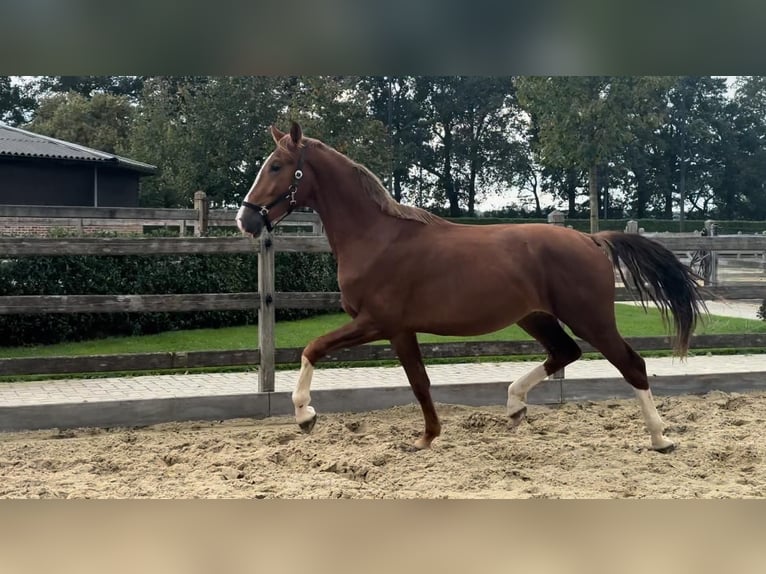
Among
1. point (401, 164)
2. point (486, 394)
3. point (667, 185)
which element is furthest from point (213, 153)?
point (667, 185)

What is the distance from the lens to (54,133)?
2259 cm

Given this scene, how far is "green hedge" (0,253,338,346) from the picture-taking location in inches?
328

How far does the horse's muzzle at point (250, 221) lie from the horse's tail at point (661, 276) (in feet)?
7.41

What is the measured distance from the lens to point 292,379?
723 centimetres

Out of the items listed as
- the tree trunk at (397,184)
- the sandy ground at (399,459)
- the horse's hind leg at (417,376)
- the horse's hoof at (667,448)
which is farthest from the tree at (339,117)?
the horse's hoof at (667,448)

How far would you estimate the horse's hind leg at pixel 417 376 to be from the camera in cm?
437

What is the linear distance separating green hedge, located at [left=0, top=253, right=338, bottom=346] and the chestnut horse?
15.8 ft

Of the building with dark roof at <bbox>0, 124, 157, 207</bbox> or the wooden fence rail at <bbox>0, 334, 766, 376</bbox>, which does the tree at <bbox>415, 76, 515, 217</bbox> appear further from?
the wooden fence rail at <bbox>0, 334, 766, 376</bbox>

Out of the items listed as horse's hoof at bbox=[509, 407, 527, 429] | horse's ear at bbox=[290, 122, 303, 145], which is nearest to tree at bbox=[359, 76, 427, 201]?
horse's hoof at bbox=[509, 407, 527, 429]

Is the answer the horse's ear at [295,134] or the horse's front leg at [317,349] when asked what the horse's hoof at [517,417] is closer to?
the horse's front leg at [317,349]

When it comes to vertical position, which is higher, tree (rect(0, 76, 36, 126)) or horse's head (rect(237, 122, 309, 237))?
tree (rect(0, 76, 36, 126))
